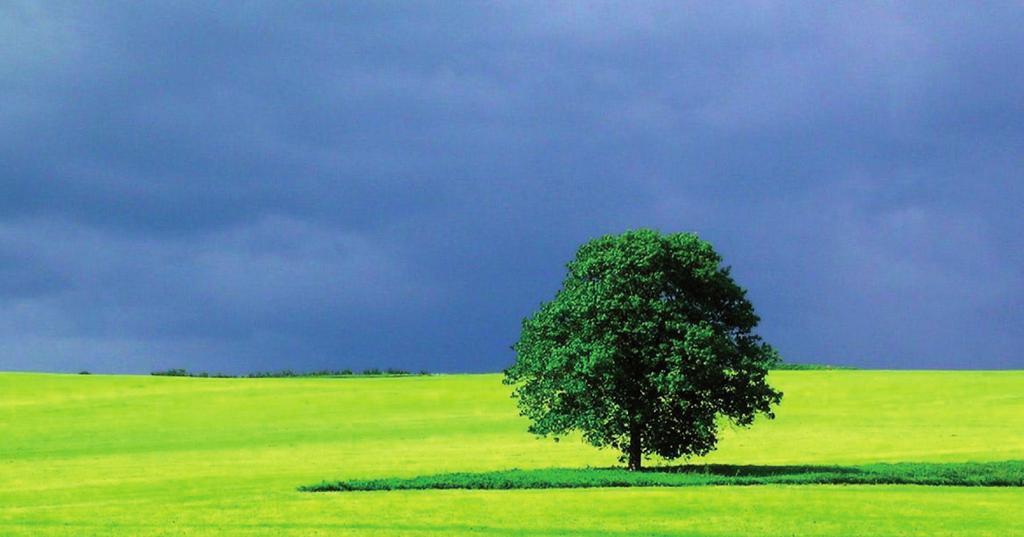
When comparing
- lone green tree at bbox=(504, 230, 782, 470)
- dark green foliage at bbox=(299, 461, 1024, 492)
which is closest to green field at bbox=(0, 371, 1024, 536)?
dark green foliage at bbox=(299, 461, 1024, 492)

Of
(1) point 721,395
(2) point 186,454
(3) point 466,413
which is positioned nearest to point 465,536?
(1) point 721,395

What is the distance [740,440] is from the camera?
222 ft

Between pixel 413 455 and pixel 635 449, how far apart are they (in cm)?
1606

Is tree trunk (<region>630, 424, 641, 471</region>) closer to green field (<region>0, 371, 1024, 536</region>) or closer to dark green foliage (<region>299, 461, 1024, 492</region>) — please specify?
dark green foliage (<region>299, 461, 1024, 492</region>)

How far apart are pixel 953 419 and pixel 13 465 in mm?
57259

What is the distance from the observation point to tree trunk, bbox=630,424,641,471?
1827 inches

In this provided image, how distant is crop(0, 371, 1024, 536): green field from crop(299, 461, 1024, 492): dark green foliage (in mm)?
1437

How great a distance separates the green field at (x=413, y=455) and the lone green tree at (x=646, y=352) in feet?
16.9

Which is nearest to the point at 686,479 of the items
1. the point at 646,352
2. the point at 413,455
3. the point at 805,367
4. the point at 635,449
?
the point at 635,449

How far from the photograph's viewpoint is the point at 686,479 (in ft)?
141

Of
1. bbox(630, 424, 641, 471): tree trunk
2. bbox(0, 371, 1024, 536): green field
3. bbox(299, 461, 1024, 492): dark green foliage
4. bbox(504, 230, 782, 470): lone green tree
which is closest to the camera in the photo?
bbox(0, 371, 1024, 536): green field

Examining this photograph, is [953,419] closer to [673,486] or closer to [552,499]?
[673,486]

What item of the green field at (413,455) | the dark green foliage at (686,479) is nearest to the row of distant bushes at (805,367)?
the green field at (413,455)

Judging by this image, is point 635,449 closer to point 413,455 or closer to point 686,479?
point 686,479
